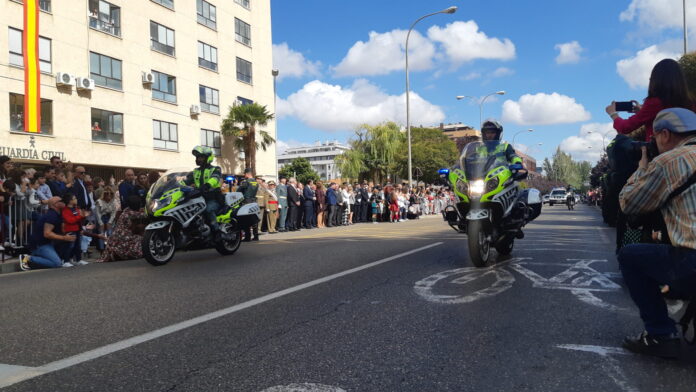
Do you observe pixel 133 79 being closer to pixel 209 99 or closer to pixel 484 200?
pixel 209 99

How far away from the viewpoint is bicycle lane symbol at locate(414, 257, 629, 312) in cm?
499

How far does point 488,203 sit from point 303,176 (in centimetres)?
8822

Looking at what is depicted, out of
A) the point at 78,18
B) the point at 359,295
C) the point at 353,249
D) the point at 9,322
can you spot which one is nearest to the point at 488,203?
the point at 359,295

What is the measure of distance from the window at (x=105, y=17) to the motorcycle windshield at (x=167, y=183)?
2048 centimetres

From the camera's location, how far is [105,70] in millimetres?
26344

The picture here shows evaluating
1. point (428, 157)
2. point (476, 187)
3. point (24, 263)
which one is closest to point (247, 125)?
point (24, 263)

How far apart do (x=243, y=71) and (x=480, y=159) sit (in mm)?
32711

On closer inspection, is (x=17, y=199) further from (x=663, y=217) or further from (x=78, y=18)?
(x=78, y=18)

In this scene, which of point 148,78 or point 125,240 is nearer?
point 125,240

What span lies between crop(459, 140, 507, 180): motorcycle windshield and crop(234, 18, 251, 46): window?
107ft

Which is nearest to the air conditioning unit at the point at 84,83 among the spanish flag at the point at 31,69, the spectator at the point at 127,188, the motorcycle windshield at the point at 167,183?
the spanish flag at the point at 31,69

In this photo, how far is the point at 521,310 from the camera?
449 cm

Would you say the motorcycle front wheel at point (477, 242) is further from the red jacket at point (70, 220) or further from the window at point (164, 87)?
the window at point (164, 87)

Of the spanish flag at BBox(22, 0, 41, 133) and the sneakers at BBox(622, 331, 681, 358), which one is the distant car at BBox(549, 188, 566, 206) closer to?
the spanish flag at BBox(22, 0, 41, 133)
